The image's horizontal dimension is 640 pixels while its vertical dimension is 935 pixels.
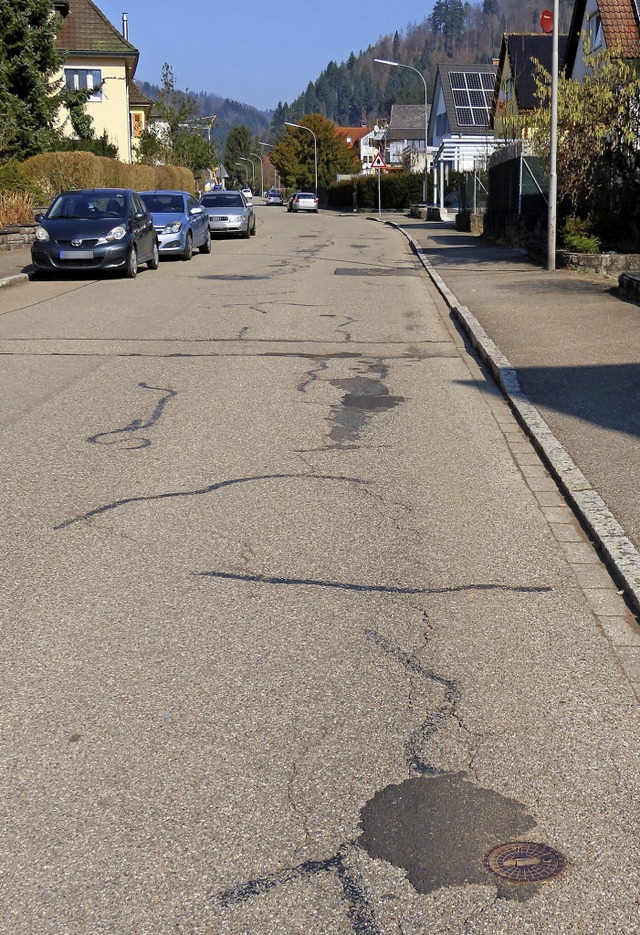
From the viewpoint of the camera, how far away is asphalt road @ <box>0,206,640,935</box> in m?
2.99

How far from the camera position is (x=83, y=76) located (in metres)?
51.7

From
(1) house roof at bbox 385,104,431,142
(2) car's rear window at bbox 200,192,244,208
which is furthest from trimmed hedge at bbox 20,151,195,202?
(1) house roof at bbox 385,104,431,142

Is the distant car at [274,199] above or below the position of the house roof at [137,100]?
below

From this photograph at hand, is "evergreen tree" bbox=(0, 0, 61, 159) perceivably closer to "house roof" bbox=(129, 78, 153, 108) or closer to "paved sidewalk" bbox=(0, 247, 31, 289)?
"paved sidewalk" bbox=(0, 247, 31, 289)

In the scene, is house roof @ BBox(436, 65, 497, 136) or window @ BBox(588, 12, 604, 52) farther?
house roof @ BBox(436, 65, 497, 136)

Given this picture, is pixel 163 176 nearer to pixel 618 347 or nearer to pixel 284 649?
pixel 618 347

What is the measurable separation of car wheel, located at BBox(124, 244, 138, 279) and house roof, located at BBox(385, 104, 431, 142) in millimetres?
130154

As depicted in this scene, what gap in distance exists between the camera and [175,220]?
26000 mm

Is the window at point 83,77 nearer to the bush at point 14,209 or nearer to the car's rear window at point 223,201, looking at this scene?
the car's rear window at point 223,201

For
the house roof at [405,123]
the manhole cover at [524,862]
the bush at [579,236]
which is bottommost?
the manhole cover at [524,862]

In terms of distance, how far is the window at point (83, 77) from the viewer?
51.4 m

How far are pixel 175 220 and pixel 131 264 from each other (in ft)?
18.6

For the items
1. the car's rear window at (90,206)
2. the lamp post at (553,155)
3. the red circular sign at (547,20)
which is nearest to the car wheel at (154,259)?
the car's rear window at (90,206)

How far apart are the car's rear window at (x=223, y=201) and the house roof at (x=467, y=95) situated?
45613mm
